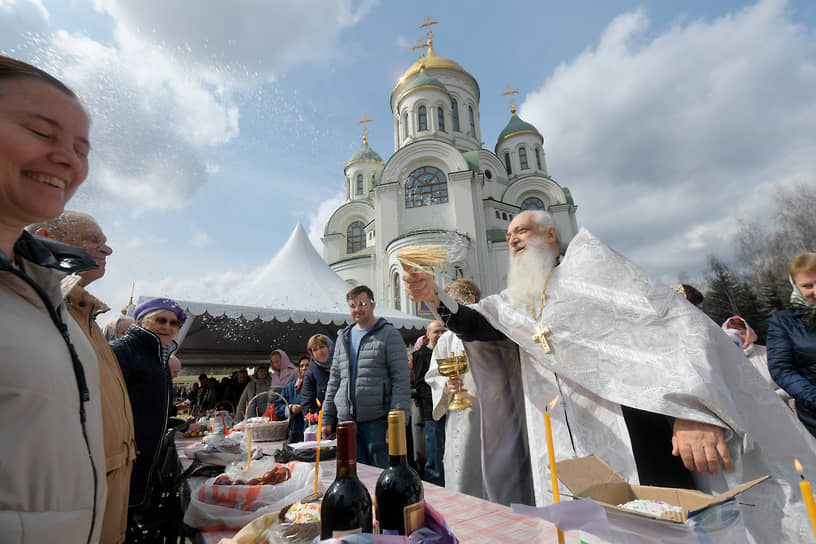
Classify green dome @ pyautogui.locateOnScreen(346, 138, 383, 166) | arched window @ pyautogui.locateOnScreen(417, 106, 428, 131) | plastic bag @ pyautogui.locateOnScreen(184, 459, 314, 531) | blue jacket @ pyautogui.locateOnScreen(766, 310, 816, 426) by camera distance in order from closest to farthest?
plastic bag @ pyautogui.locateOnScreen(184, 459, 314, 531) < blue jacket @ pyautogui.locateOnScreen(766, 310, 816, 426) < arched window @ pyautogui.locateOnScreen(417, 106, 428, 131) < green dome @ pyautogui.locateOnScreen(346, 138, 383, 166)

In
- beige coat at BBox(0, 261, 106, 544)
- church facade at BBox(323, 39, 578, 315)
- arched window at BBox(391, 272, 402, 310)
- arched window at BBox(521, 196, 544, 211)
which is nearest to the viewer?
beige coat at BBox(0, 261, 106, 544)

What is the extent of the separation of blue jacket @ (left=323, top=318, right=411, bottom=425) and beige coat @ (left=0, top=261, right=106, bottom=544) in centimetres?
268

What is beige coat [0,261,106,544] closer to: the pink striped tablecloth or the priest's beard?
the pink striped tablecloth

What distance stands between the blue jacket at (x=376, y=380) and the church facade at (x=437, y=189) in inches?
483

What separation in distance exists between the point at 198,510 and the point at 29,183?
1219 mm

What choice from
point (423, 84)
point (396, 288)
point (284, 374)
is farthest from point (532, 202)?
point (284, 374)

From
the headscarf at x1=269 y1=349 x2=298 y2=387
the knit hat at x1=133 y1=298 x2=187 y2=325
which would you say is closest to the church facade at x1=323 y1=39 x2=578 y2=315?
the headscarf at x1=269 y1=349 x2=298 y2=387

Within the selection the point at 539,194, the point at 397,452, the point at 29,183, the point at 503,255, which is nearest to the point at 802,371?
the point at 397,452

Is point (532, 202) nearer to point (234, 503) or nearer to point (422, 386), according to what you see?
point (422, 386)

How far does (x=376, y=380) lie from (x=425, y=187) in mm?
18197

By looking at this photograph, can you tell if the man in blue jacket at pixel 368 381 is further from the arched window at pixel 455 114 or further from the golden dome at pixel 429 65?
the golden dome at pixel 429 65

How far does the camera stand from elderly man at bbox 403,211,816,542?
5.28 feet

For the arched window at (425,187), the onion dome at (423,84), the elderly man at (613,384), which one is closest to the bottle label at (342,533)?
the elderly man at (613,384)

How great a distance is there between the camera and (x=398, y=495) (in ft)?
2.99
